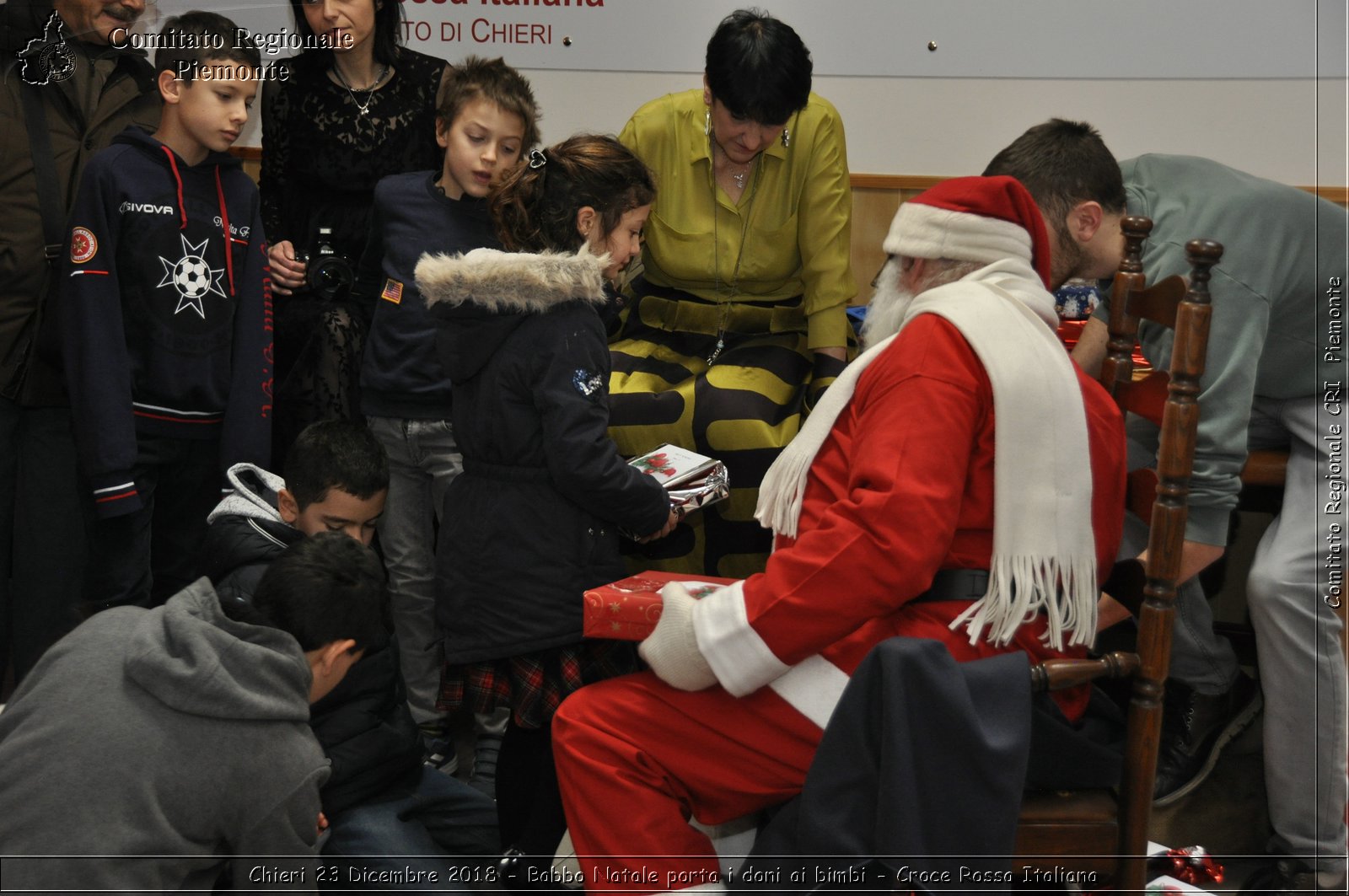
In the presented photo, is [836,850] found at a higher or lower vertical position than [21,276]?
lower

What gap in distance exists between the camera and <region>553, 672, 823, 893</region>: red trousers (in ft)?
6.81

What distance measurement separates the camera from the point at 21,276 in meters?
3.24

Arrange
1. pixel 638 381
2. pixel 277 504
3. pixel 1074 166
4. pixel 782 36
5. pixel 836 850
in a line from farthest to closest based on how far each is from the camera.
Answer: pixel 638 381
pixel 782 36
pixel 277 504
pixel 1074 166
pixel 836 850

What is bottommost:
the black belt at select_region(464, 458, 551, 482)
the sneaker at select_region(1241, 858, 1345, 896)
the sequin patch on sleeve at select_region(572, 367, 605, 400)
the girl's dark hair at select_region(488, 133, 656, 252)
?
the sneaker at select_region(1241, 858, 1345, 896)

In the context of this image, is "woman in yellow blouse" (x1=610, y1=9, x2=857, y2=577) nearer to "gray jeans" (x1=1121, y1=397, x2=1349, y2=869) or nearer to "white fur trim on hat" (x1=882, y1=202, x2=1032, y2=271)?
"white fur trim on hat" (x1=882, y1=202, x2=1032, y2=271)

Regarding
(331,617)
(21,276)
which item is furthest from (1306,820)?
(21,276)

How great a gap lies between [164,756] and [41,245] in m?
1.85

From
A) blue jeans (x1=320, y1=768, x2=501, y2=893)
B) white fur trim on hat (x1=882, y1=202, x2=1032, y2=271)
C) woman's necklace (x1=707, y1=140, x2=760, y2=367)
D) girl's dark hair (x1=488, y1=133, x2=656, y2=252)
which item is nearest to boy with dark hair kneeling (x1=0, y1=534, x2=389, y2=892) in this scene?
blue jeans (x1=320, y1=768, x2=501, y2=893)

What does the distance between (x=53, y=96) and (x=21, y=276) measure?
1.57ft

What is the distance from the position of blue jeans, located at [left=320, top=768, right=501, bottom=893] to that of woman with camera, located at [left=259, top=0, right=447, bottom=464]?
3.96 ft

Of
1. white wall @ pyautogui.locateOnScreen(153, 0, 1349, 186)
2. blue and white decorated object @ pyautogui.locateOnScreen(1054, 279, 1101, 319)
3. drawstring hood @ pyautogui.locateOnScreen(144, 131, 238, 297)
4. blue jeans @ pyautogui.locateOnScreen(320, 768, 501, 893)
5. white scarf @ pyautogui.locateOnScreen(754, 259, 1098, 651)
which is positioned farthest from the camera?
white wall @ pyautogui.locateOnScreen(153, 0, 1349, 186)

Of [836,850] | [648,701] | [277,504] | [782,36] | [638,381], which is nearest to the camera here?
[836,850]

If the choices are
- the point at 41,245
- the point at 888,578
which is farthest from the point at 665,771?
the point at 41,245

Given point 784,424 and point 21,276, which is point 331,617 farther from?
point 21,276
